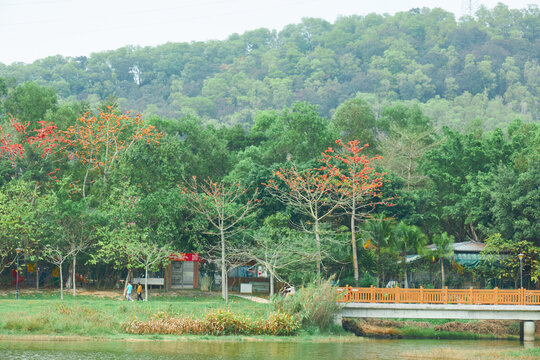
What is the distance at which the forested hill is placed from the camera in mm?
141375

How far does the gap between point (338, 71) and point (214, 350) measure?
14455cm

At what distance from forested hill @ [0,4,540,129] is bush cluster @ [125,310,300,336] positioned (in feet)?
298

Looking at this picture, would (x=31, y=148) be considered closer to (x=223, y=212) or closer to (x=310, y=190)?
(x=223, y=212)

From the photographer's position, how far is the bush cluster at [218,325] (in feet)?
98.8

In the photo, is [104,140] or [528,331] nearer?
[528,331]

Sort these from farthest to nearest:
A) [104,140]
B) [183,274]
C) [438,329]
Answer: [183,274], [104,140], [438,329]

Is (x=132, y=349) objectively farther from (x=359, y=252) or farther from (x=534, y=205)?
(x=534, y=205)

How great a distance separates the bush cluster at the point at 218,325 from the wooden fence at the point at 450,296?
4.25 metres

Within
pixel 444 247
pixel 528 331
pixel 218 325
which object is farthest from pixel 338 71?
pixel 218 325

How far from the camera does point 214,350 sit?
1053 inches

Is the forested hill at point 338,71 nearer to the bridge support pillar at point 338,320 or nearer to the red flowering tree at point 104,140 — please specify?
the red flowering tree at point 104,140

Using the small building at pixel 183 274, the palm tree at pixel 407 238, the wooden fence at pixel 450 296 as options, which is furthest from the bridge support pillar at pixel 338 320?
the small building at pixel 183 274

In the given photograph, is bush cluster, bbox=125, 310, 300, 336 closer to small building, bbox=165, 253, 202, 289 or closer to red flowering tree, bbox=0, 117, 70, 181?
small building, bbox=165, 253, 202, 289

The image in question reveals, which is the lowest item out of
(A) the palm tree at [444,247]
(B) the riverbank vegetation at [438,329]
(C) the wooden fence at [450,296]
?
(B) the riverbank vegetation at [438,329]
